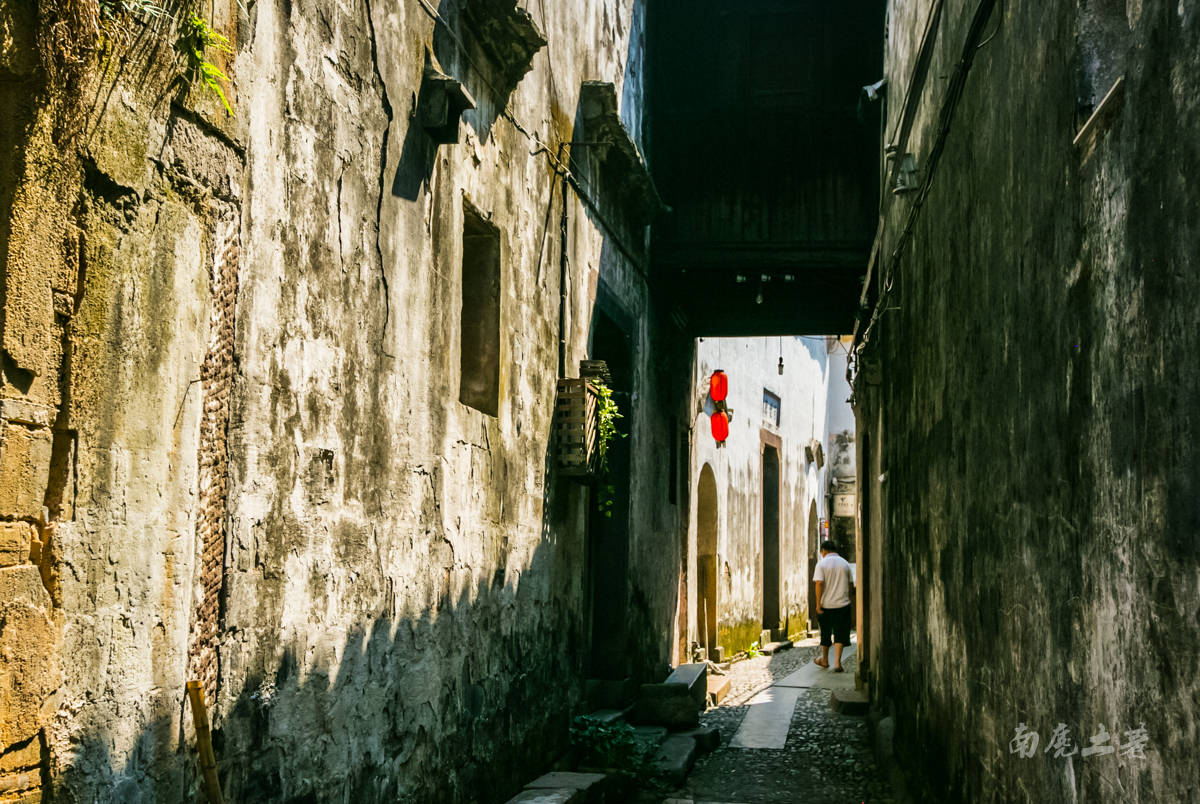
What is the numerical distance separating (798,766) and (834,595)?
5212 millimetres

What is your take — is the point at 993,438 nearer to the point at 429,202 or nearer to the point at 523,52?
the point at 429,202

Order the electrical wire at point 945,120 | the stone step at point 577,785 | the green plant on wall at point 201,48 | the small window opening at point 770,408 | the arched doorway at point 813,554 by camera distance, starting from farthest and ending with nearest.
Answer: the arched doorway at point 813,554 < the small window opening at point 770,408 < the stone step at point 577,785 < the electrical wire at point 945,120 < the green plant on wall at point 201,48

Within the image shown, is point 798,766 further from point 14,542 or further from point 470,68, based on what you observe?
point 14,542

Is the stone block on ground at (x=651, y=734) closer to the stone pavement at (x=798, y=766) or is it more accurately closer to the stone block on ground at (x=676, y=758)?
the stone block on ground at (x=676, y=758)

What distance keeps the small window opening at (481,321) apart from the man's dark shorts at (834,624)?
27.1ft

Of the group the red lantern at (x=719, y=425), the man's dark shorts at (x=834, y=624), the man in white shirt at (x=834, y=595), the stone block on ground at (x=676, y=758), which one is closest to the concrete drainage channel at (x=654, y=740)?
the stone block on ground at (x=676, y=758)

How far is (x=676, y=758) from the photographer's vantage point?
762 cm

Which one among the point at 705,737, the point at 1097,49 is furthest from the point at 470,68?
the point at 705,737

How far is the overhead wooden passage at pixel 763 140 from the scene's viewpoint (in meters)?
→ 10.7

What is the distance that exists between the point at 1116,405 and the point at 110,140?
2.58 metres

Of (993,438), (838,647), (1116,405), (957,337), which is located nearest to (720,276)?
(838,647)

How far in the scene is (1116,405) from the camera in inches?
105

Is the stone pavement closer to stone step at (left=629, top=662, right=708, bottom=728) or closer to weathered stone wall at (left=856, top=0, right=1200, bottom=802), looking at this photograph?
stone step at (left=629, top=662, right=708, bottom=728)

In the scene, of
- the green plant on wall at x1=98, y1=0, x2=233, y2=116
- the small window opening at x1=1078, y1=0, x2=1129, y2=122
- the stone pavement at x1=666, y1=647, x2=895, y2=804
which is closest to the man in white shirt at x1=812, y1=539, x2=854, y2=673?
the stone pavement at x1=666, y1=647, x2=895, y2=804
